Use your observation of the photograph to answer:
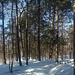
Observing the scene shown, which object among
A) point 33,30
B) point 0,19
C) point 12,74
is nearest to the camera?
point 12,74

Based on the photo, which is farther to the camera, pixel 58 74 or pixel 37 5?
pixel 37 5

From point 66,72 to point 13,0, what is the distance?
1001cm

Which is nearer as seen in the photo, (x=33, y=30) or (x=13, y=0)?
(x=13, y=0)

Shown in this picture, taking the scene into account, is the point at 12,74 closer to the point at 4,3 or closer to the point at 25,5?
the point at 25,5

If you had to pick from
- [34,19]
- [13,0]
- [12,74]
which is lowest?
[12,74]

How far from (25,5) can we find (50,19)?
7097 mm

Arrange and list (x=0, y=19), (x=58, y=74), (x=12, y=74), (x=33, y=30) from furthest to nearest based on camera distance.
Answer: (x=33, y=30) → (x=0, y=19) → (x=12, y=74) → (x=58, y=74)

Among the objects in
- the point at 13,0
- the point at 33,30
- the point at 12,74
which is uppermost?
the point at 13,0

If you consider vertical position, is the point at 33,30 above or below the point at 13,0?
below

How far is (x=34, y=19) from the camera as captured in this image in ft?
63.9

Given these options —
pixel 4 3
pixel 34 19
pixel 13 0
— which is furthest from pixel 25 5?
pixel 34 19

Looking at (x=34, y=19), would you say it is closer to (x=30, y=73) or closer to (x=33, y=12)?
(x=33, y=12)

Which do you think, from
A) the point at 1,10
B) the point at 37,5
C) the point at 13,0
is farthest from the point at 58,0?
the point at 1,10

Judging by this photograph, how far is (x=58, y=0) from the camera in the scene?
42.4 ft
